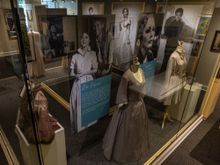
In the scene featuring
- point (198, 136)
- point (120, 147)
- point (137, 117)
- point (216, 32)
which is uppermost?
point (216, 32)

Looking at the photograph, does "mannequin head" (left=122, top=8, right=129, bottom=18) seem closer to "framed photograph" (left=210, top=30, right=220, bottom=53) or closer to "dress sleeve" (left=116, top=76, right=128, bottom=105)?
"dress sleeve" (left=116, top=76, right=128, bottom=105)

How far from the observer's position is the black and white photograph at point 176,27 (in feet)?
6.94

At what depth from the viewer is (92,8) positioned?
1441 mm

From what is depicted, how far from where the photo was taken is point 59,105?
270 cm

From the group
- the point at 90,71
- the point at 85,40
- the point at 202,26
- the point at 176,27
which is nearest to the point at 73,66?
the point at 90,71

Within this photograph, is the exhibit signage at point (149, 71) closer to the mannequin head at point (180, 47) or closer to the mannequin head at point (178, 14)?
the mannequin head at point (180, 47)

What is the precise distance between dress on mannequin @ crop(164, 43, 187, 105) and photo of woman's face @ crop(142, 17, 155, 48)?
0.46 meters

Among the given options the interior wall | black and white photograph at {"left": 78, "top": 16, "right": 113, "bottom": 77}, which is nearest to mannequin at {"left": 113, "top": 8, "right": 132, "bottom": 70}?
black and white photograph at {"left": 78, "top": 16, "right": 113, "bottom": 77}

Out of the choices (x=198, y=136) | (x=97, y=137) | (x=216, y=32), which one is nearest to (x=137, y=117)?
(x=97, y=137)

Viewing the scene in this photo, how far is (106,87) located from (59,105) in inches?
44.9

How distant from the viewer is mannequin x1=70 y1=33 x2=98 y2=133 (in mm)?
1531

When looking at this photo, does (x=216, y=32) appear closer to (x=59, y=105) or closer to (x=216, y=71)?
(x=216, y=71)

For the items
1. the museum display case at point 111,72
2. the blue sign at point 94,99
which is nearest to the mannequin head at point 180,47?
the museum display case at point 111,72

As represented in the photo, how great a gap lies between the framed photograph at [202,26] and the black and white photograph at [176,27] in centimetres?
8
